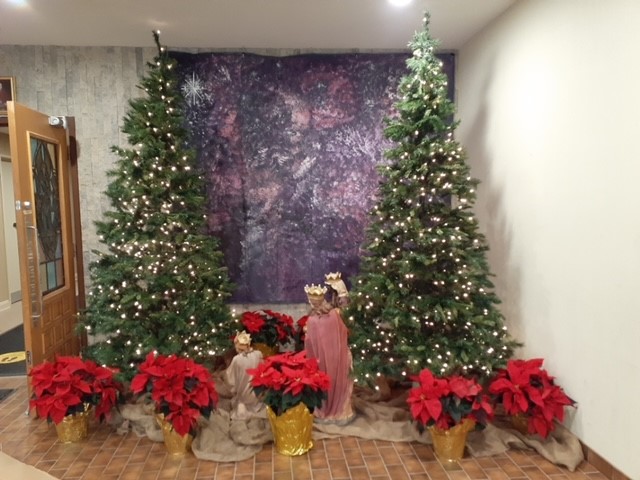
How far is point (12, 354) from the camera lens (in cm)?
435

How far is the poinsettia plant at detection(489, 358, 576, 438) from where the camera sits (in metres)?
2.50

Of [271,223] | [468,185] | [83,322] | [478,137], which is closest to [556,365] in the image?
[468,185]

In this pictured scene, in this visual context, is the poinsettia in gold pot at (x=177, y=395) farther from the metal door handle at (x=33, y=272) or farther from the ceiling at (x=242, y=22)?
A: the ceiling at (x=242, y=22)

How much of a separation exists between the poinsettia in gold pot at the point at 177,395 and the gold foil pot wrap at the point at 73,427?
1.31ft

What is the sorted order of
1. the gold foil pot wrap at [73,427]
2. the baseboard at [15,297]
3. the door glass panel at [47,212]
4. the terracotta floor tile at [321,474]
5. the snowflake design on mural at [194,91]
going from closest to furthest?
the terracotta floor tile at [321,474] → the gold foil pot wrap at [73,427] → the door glass panel at [47,212] → the snowflake design on mural at [194,91] → the baseboard at [15,297]

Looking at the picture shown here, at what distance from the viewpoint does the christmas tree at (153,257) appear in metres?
3.06

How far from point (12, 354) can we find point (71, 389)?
214 cm

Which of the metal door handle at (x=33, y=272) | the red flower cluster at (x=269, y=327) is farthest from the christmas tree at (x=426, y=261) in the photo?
the metal door handle at (x=33, y=272)

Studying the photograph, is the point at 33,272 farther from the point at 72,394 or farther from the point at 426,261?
the point at 426,261

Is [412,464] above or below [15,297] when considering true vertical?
below

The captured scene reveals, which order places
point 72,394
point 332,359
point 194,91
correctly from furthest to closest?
point 194,91 < point 332,359 < point 72,394

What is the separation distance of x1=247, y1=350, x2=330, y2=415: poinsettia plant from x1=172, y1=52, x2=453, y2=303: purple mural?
1.25 m

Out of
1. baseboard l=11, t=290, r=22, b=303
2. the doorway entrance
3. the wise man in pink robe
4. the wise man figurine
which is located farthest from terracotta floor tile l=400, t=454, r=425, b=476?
baseboard l=11, t=290, r=22, b=303

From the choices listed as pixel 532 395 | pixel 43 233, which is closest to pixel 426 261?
pixel 532 395
